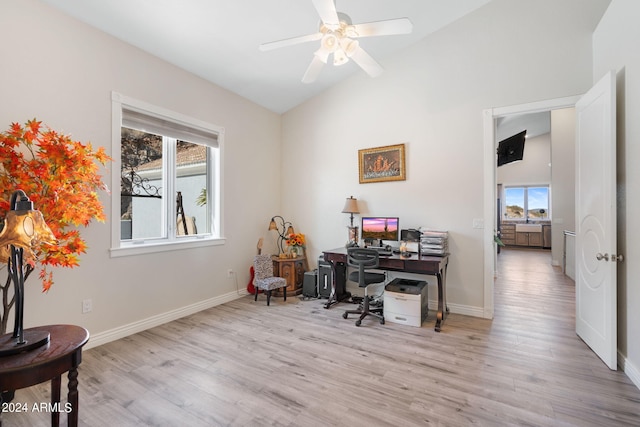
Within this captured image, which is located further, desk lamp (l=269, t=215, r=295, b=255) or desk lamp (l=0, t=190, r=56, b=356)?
desk lamp (l=269, t=215, r=295, b=255)

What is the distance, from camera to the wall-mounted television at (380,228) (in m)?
3.84

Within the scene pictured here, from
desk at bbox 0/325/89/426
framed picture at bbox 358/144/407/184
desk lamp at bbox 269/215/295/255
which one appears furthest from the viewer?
desk lamp at bbox 269/215/295/255

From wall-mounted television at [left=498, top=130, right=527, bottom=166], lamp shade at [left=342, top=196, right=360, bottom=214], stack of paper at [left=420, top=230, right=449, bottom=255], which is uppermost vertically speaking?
wall-mounted television at [left=498, top=130, right=527, bottom=166]

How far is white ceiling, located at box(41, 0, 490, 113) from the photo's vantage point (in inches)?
104

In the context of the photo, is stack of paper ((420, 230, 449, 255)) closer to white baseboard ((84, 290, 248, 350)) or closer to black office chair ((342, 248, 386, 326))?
black office chair ((342, 248, 386, 326))

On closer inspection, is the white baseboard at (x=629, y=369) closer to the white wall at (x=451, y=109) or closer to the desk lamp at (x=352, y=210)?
the white wall at (x=451, y=109)

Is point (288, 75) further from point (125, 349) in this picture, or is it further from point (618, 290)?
point (618, 290)

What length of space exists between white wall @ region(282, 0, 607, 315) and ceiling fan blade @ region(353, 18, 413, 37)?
1759 millimetres

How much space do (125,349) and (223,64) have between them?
3174 millimetres

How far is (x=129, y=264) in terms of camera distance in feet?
9.89

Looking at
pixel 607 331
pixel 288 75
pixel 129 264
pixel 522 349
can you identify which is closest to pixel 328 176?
pixel 288 75

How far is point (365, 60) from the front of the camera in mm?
2533

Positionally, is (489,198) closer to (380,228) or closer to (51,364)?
(380,228)

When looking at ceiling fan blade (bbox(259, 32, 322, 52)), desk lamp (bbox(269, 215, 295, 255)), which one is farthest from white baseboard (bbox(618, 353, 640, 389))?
desk lamp (bbox(269, 215, 295, 255))
